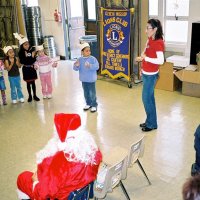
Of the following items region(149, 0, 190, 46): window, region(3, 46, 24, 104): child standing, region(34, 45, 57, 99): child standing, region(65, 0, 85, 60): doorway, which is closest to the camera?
region(3, 46, 24, 104): child standing

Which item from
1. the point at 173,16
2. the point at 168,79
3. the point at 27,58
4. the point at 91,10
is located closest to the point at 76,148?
the point at 27,58

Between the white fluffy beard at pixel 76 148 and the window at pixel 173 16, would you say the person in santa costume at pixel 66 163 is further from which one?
the window at pixel 173 16

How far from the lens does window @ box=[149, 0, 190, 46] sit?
20.3 feet

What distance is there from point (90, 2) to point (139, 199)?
669 cm

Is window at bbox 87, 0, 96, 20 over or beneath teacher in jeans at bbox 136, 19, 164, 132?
over

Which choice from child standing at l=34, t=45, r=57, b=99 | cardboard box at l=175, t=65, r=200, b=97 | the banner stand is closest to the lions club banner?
the banner stand

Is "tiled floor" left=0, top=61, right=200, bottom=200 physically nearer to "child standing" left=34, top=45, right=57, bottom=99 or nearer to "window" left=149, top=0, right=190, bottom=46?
"child standing" left=34, top=45, right=57, bottom=99

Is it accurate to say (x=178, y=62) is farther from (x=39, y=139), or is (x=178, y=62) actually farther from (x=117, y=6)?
(x=39, y=139)

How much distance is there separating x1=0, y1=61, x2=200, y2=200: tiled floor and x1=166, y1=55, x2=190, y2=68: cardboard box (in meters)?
0.61

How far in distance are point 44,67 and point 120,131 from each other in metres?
2.03

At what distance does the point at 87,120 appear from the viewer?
478cm

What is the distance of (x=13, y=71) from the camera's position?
17.7ft

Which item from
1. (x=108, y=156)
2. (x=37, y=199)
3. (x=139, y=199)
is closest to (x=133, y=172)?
(x=139, y=199)

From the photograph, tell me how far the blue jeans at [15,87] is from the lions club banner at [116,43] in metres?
1.95
